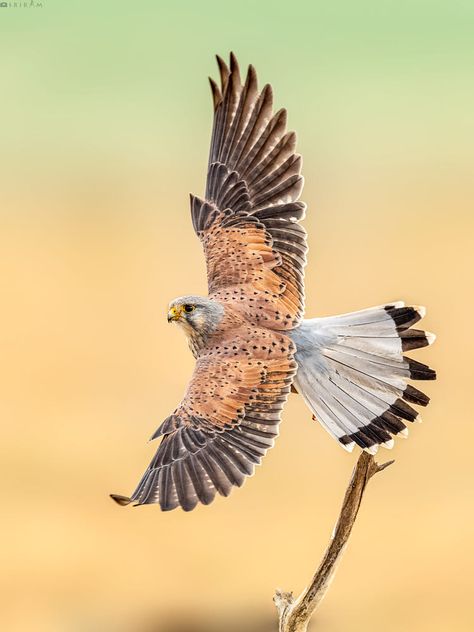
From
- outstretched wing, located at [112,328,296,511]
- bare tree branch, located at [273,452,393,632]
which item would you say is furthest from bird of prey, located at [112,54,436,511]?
bare tree branch, located at [273,452,393,632]

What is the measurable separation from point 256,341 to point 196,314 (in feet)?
1.10

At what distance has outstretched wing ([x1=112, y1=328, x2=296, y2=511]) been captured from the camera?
545 centimetres

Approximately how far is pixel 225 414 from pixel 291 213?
4.78 ft

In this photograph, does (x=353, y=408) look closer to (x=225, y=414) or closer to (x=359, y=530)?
(x=225, y=414)

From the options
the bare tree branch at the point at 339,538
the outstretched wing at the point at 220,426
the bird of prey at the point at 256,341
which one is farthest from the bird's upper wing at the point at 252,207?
the bare tree branch at the point at 339,538

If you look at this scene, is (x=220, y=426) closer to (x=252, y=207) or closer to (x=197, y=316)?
(x=197, y=316)

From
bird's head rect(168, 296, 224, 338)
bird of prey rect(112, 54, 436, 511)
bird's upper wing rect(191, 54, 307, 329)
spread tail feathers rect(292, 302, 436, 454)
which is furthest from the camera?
bird's upper wing rect(191, 54, 307, 329)

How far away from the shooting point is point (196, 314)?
6031mm

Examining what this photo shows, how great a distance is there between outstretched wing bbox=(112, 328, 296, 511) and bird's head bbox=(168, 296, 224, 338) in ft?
0.50

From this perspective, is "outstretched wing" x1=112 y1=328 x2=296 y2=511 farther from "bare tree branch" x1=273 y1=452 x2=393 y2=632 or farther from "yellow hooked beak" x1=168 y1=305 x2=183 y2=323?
"bare tree branch" x1=273 y1=452 x2=393 y2=632

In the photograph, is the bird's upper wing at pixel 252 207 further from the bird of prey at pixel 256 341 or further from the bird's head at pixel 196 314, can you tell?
the bird's head at pixel 196 314

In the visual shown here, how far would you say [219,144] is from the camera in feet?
23.0

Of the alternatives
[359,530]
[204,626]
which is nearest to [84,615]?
[204,626]

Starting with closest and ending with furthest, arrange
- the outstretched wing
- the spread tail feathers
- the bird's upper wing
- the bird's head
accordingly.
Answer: the outstretched wing → the spread tail feathers → the bird's head → the bird's upper wing
